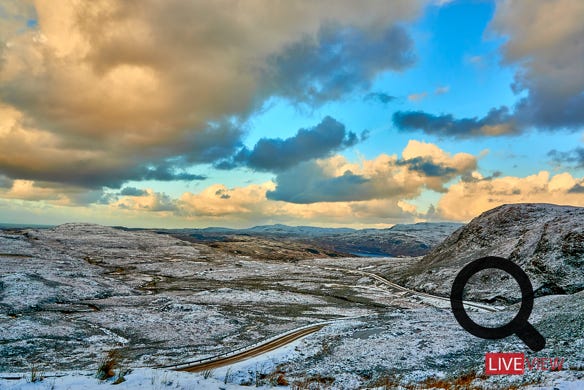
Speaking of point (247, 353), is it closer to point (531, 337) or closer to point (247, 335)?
point (247, 335)

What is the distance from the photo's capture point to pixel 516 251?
90.8 meters

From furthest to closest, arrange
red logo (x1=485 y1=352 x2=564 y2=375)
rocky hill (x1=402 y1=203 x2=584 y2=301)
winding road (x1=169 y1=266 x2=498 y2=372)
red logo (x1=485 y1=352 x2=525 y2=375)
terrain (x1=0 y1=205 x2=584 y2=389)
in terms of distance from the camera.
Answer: rocky hill (x1=402 y1=203 x2=584 y2=301)
winding road (x1=169 y1=266 x2=498 y2=372)
terrain (x1=0 y1=205 x2=584 y2=389)
red logo (x1=485 y1=352 x2=525 y2=375)
red logo (x1=485 y1=352 x2=564 y2=375)

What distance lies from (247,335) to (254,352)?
10083mm

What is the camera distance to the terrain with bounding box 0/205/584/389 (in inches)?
1174

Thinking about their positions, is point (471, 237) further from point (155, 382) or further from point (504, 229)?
point (155, 382)

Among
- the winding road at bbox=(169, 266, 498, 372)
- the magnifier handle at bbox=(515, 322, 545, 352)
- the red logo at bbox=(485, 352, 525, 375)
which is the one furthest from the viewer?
the magnifier handle at bbox=(515, 322, 545, 352)

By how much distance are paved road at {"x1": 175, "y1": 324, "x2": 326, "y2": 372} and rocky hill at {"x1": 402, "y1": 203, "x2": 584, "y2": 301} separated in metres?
A: 48.9

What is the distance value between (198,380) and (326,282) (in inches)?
3542

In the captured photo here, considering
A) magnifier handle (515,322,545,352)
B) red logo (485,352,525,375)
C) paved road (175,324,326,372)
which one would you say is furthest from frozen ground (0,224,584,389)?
paved road (175,324,326,372)

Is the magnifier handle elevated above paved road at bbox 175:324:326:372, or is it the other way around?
the magnifier handle

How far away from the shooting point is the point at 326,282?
106 meters

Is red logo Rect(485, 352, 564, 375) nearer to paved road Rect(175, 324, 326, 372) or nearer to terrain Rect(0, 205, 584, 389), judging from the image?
terrain Rect(0, 205, 584, 389)

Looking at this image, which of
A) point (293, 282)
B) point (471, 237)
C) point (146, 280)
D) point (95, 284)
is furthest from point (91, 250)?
point (471, 237)

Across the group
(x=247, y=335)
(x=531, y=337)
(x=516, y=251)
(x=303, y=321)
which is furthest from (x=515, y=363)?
(x=516, y=251)
